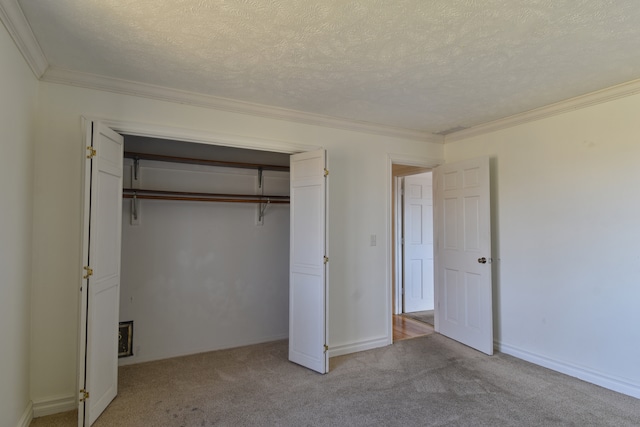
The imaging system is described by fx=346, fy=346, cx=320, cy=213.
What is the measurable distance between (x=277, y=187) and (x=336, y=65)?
1970 mm

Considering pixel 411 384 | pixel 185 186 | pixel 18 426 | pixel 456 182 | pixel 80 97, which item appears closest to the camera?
pixel 18 426

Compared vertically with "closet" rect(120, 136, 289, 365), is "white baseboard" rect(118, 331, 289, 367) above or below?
below

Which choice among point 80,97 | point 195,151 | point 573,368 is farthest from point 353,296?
point 80,97

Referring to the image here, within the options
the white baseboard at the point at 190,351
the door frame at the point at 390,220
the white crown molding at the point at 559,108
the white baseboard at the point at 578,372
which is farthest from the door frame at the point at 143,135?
the white baseboard at the point at 578,372

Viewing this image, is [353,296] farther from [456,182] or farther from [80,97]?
[80,97]

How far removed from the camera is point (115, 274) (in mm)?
2605

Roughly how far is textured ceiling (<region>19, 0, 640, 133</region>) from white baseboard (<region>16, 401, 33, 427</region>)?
2317 mm

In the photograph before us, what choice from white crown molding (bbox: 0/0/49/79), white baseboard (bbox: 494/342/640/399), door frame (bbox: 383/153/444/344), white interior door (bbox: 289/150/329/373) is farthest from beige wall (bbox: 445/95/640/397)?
white crown molding (bbox: 0/0/49/79)

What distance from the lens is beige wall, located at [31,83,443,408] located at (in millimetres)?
2441

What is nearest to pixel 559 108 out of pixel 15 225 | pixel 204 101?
pixel 204 101

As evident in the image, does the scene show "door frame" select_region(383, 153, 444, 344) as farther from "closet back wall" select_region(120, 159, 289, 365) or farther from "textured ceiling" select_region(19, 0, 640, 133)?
"closet back wall" select_region(120, 159, 289, 365)

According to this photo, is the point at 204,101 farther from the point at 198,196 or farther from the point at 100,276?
the point at 100,276

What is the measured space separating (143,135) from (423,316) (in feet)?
14.2

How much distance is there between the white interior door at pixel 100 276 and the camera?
7.29 ft
